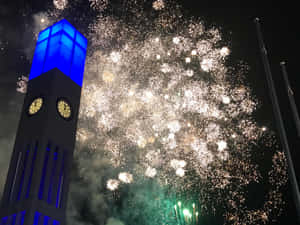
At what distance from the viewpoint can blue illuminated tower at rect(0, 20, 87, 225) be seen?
2338 centimetres

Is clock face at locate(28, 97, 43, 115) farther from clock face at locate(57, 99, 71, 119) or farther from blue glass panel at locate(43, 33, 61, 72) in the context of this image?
blue glass panel at locate(43, 33, 61, 72)

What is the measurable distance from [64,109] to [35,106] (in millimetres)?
2279

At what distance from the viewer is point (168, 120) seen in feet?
86.9

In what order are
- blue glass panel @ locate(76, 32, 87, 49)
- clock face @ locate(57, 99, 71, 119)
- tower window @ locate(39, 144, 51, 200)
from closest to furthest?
tower window @ locate(39, 144, 51, 200)
clock face @ locate(57, 99, 71, 119)
blue glass panel @ locate(76, 32, 87, 49)

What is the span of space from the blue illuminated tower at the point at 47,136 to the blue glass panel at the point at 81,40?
88 centimetres

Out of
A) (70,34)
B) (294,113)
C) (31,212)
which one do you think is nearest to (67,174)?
(31,212)

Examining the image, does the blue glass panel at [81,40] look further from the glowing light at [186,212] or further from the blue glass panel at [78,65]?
the glowing light at [186,212]

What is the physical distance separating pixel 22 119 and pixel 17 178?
5.01 metres

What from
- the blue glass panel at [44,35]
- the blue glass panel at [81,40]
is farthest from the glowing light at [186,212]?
the blue glass panel at [44,35]

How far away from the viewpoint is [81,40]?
3231 cm

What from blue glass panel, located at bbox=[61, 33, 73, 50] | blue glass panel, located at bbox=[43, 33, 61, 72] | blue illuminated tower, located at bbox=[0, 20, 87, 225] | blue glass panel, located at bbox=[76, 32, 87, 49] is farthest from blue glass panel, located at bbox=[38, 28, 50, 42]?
blue glass panel, located at bbox=[76, 32, 87, 49]

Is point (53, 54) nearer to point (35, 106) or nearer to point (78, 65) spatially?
point (78, 65)

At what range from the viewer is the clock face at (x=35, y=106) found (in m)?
26.4

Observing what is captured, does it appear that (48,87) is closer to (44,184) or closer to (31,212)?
(44,184)
